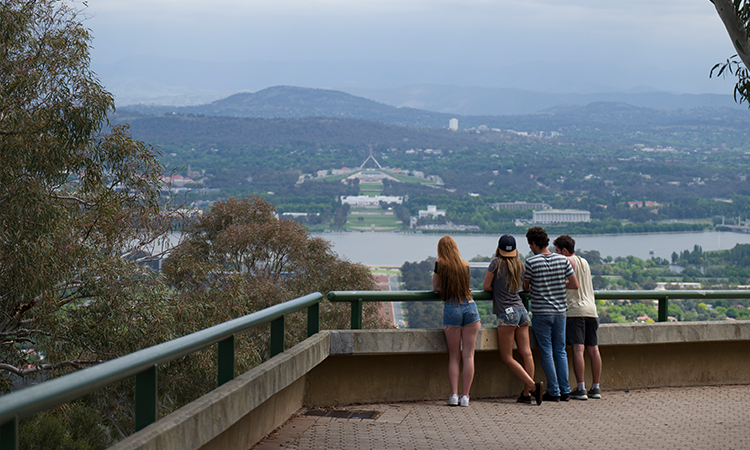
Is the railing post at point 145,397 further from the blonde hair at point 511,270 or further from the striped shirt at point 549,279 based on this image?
the striped shirt at point 549,279

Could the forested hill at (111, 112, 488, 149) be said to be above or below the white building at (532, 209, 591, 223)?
above

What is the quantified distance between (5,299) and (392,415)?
31.7 ft

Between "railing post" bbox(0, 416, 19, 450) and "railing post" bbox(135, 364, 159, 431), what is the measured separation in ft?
2.74

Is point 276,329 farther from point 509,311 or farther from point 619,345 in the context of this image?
point 619,345

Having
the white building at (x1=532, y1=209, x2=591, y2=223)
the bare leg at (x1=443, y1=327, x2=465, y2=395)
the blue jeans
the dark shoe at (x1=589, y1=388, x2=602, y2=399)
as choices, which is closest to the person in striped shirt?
the blue jeans

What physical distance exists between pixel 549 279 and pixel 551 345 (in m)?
0.63

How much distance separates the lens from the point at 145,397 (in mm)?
3062

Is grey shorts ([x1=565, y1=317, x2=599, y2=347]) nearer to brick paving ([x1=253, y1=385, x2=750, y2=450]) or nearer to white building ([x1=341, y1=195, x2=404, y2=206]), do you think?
brick paving ([x1=253, y1=385, x2=750, y2=450])

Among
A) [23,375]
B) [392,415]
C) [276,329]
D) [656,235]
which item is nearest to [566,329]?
[392,415]

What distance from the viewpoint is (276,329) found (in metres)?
4.93

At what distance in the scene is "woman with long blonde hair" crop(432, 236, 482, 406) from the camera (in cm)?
593

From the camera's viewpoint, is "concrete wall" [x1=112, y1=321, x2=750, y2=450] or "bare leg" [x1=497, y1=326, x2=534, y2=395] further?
"bare leg" [x1=497, y1=326, x2=534, y2=395]

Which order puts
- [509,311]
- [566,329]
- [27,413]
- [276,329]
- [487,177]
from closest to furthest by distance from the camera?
[27,413] → [276,329] → [509,311] → [566,329] → [487,177]

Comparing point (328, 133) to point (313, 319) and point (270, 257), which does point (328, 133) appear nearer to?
point (270, 257)
